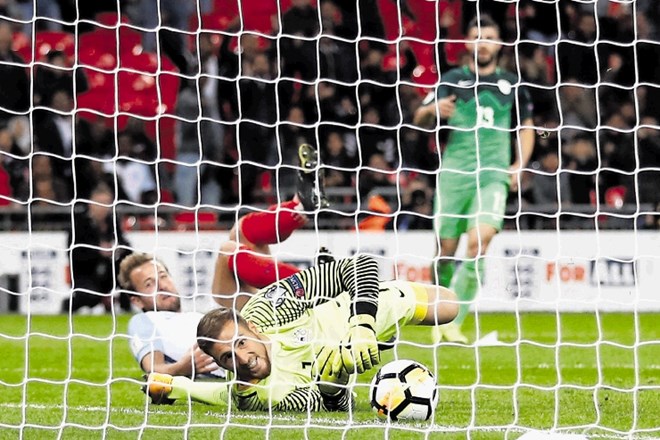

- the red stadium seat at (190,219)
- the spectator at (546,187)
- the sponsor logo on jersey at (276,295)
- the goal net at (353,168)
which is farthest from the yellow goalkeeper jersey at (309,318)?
the spectator at (546,187)

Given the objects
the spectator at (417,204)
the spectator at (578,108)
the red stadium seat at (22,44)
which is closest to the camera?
the spectator at (417,204)

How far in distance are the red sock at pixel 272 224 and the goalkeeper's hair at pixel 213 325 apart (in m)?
1.33

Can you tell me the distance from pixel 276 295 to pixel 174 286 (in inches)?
45.8

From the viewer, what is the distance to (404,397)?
17.1 feet

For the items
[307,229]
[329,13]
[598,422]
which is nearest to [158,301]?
[598,422]

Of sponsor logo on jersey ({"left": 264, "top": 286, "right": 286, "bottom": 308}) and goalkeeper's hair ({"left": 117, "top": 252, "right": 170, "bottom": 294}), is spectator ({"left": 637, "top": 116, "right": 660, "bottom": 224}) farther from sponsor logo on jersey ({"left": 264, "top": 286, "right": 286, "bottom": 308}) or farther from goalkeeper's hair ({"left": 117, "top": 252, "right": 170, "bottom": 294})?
sponsor logo on jersey ({"left": 264, "top": 286, "right": 286, "bottom": 308})

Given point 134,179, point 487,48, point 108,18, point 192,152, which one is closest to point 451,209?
point 487,48

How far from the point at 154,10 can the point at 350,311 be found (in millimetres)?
8771

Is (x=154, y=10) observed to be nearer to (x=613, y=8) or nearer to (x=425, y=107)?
(x=613, y=8)

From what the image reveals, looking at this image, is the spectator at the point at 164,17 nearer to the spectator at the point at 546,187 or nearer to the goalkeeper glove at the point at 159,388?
the spectator at the point at 546,187

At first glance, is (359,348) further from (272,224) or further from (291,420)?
(272,224)

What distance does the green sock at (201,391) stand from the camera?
5602 millimetres

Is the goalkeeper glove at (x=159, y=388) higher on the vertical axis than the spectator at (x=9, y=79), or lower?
lower

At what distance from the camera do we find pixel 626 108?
41.1ft
